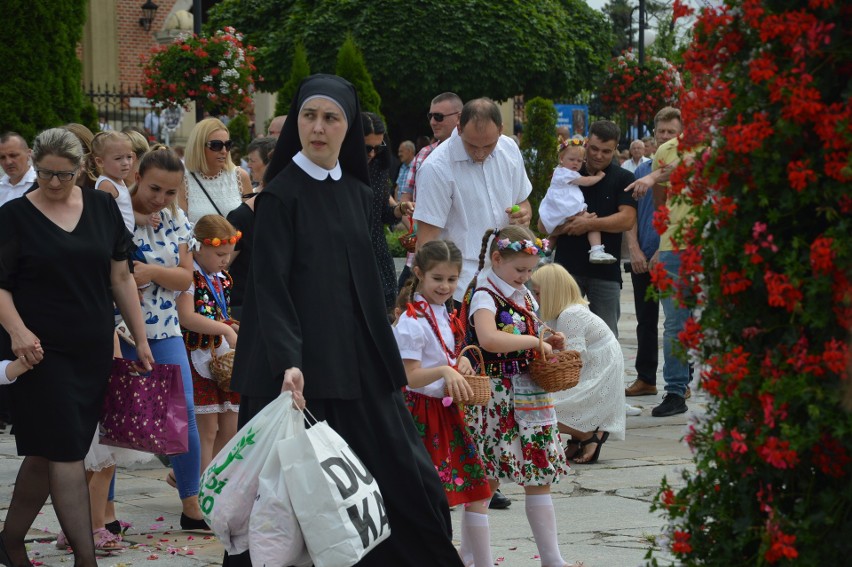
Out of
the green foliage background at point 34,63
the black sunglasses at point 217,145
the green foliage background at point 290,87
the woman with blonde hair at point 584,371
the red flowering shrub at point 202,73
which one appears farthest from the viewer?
the green foliage background at point 290,87

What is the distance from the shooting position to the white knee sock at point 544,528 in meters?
5.49

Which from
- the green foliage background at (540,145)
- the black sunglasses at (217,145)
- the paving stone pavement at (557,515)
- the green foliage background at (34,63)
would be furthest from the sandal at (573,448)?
the green foliage background at (540,145)

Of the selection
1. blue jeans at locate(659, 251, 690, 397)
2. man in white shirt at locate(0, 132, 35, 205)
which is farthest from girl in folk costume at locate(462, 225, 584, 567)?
man in white shirt at locate(0, 132, 35, 205)

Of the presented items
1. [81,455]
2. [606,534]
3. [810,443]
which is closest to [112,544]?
[81,455]

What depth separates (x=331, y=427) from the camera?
A: 183 inches

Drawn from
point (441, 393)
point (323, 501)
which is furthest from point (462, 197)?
point (323, 501)

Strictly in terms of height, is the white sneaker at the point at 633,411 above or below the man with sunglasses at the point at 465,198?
below

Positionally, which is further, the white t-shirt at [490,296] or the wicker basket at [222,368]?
the wicker basket at [222,368]

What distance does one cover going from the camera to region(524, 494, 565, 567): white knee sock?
18.0ft

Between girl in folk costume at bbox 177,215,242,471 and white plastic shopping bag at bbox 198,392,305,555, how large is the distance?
7.37ft

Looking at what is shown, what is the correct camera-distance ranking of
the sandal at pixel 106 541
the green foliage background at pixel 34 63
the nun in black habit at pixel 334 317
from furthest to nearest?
the green foliage background at pixel 34 63, the sandal at pixel 106 541, the nun in black habit at pixel 334 317

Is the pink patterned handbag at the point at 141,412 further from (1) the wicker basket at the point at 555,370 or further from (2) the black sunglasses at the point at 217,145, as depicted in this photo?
(2) the black sunglasses at the point at 217,145

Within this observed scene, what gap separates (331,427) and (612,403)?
11.8 ft

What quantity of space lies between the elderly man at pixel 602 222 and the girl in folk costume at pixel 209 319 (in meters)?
3.57
